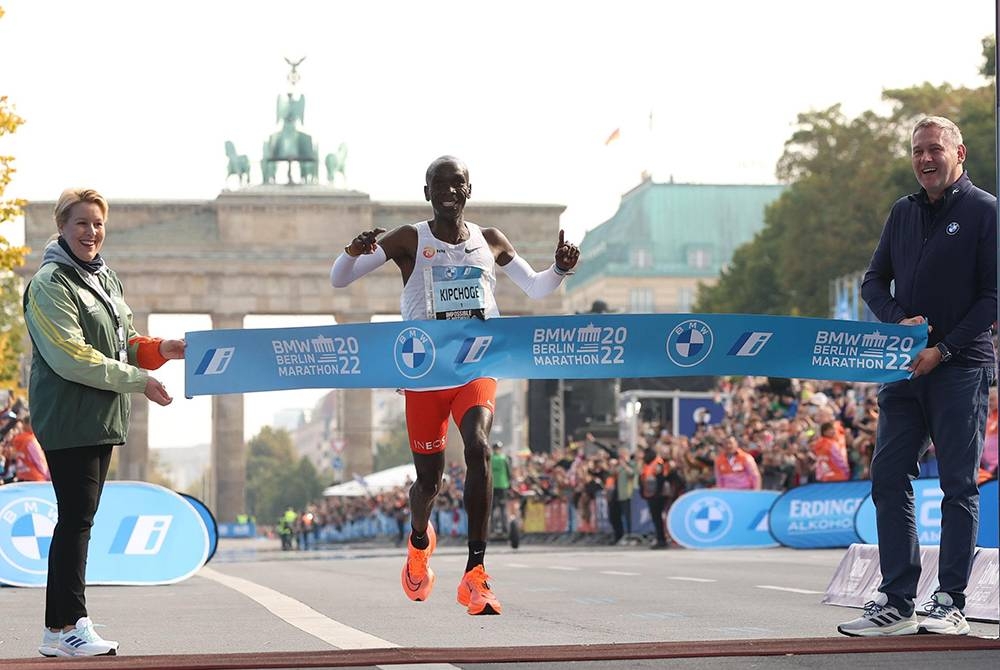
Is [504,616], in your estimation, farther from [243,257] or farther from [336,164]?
[336,164]

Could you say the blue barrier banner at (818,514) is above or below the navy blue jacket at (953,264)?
below

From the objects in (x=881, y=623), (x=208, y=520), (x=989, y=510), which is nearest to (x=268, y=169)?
(x=208, y=520)

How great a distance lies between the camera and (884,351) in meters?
8.96

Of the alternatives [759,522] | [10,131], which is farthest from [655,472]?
[10,131]

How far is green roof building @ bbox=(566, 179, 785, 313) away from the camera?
143m

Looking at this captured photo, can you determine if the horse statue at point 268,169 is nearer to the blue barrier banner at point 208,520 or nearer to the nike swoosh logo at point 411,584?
the blue barrier banner at point 208,520

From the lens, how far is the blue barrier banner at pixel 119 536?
48.5 ft

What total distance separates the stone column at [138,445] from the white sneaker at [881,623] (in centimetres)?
7988

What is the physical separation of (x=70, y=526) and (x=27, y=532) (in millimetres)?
7337

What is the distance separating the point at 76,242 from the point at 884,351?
11.4 ft

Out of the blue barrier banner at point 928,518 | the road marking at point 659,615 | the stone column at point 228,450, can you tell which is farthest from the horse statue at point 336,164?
the road marking at point 659,615

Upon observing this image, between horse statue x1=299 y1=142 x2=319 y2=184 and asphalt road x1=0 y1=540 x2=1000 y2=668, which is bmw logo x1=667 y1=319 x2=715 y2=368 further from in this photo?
horse statue x1=299 y1=142 x2=319 y2=184

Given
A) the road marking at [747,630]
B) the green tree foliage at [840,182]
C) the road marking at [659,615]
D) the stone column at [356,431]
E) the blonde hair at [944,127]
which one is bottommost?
the road marking at [659,615]

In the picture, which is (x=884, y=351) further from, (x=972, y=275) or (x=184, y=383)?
(x=184, y=383)
